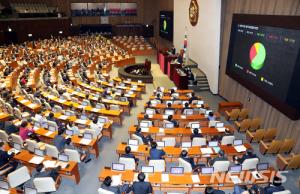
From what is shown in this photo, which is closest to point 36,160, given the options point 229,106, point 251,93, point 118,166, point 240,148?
point 118,166

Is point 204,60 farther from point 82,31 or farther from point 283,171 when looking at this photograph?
point 82,31

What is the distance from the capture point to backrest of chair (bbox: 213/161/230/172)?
31.4 ft

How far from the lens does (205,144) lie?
1146cm

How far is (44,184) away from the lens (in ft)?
28.6

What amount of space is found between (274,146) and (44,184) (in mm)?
9736

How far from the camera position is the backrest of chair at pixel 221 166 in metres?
9.56

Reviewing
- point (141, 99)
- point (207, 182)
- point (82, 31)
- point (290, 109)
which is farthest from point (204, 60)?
point (82, 31)

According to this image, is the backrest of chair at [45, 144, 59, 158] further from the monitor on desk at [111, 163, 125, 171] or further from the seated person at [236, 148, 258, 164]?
the seated person at [236, 148, 258, 164]

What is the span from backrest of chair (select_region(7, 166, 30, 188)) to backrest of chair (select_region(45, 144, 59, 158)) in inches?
57.7

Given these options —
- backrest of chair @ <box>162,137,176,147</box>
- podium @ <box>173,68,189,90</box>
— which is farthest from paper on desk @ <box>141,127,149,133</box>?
podium @ <box>173,68,189,90</box>

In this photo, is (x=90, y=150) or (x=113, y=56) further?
(x=113, y=56)

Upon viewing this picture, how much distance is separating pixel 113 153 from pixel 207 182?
5033mm

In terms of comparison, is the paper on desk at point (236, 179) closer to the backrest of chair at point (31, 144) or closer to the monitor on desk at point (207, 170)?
the monitor on desk at point (207, 170)

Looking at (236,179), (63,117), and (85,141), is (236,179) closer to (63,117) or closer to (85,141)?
(85,141)
